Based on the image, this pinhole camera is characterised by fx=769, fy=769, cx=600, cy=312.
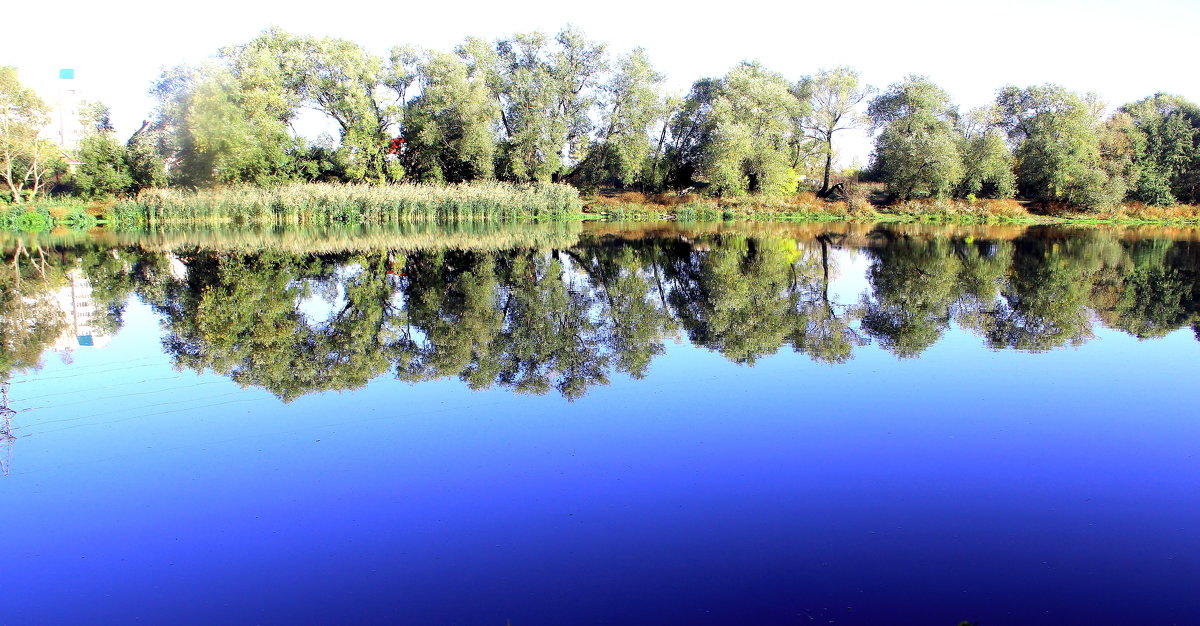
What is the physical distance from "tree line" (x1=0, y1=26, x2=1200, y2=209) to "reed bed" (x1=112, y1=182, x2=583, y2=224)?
2.74 m

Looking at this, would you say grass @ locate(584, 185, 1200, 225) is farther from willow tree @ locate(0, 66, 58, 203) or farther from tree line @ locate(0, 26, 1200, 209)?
willow tree @ locate(0, 66, 58, 203)

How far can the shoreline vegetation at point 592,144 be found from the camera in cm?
3206

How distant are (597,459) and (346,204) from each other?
27929 mm

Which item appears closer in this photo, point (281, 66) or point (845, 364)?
point (845, 364)

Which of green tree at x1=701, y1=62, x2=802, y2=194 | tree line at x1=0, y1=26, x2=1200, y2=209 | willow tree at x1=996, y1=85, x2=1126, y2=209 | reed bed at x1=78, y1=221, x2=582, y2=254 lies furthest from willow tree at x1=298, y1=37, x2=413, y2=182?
willow tree at x1=996, y1=85, x2=1126, y2=209

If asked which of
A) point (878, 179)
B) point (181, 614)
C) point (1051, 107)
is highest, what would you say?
point (1051, 107)

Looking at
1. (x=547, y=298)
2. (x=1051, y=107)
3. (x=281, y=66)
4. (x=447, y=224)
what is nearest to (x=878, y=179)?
(x=1051, y=107)

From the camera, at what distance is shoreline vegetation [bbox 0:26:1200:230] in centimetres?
3206

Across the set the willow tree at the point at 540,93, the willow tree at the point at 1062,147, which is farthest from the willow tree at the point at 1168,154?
the willow tree at the point at 540,93

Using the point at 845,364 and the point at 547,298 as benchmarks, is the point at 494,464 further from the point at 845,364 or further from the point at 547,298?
the point at 547,298

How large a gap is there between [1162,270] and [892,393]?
14.0 meters

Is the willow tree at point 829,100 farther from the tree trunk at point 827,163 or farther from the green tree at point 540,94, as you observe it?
the green tree at point 540,94

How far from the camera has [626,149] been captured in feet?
125

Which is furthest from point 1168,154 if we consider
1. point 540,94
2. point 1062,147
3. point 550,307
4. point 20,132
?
point 20,132
